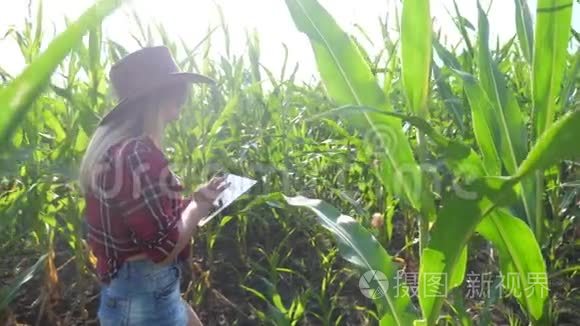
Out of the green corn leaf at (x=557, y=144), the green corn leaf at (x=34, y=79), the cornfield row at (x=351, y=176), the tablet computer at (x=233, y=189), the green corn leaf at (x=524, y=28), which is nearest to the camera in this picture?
the green corn leaf at (x=34, y=79)

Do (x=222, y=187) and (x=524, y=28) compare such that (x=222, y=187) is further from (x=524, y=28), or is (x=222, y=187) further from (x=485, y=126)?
(x=524, y=28)

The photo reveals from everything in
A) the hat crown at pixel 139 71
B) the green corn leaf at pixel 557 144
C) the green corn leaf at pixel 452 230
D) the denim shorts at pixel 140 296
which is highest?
the hat crown at pixel 139 71

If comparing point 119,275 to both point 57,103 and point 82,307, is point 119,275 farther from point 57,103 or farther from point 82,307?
point 57,103

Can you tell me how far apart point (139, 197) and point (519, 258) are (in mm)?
627

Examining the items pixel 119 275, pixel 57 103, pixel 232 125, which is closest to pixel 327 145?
pixel 232 125

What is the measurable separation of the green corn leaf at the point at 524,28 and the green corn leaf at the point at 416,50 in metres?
0.39

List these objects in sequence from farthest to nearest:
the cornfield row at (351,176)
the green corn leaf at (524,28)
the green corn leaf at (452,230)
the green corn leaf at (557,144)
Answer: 1. the green corn leaf at (524,28)
2. the cornfield row at (351,176)
3. the green corn leaf at (452,230)
4. the green corn leaf at (557,144)

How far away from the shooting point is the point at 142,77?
1227 mm

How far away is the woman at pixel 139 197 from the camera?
3.81ft

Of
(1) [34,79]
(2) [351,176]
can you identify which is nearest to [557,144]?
(1) [34,79]

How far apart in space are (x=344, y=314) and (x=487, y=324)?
50 cm

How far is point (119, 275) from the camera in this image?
1.24 m
